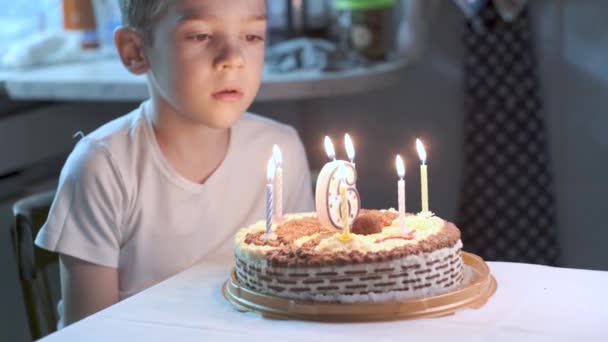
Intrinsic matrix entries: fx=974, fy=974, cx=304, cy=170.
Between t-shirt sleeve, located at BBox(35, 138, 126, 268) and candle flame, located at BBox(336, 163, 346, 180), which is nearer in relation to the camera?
candle flame, located at BBox(336, 163, 346, 180)

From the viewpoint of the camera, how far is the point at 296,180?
1578 millimetres

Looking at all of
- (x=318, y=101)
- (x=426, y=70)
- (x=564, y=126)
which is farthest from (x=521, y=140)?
(x=318, y=101)

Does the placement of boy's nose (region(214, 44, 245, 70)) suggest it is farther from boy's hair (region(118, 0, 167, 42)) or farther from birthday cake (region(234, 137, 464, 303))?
birthday cake (region(234, 137, 464, 303))

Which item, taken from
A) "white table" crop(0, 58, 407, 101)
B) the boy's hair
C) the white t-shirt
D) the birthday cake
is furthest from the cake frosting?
"white table" crop(0, 58, 407, 101)

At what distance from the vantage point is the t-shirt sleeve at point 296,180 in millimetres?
1570

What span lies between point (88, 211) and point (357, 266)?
0.50 meters

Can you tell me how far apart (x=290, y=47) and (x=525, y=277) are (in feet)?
4.31

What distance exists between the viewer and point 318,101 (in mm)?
2828

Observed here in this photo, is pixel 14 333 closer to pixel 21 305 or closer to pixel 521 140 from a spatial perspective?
pixel 21 305

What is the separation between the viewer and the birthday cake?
100 cm

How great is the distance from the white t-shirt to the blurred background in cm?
68

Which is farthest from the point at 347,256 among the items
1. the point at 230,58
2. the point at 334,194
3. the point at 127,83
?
the point at 127,83

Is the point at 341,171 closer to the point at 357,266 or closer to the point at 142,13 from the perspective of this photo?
the point at 357,266

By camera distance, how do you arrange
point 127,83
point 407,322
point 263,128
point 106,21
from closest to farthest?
point 407,322
point 263,128
point 127,83
point 106,21
